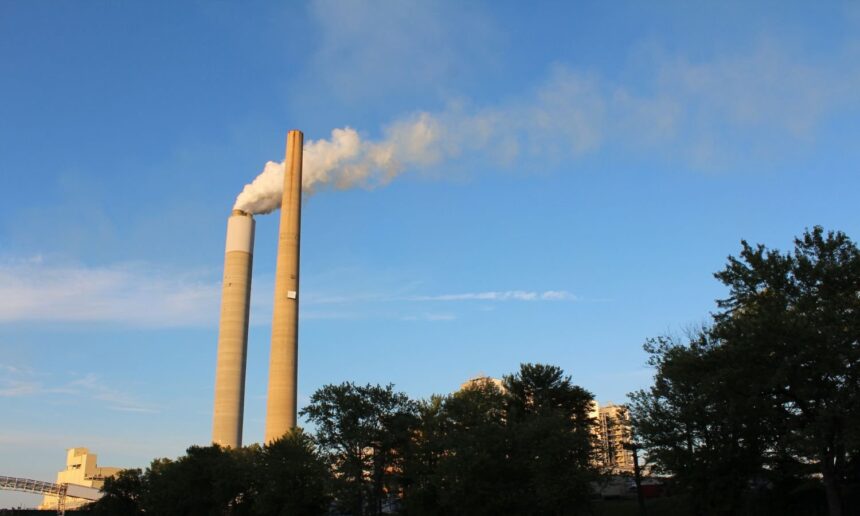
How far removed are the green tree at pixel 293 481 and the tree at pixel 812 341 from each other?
33415mm

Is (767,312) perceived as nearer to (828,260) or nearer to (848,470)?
(828,260)

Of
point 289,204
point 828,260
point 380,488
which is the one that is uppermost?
point 289,204

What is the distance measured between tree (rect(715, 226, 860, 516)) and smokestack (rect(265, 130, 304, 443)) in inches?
2109

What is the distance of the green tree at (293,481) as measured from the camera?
2304 inches

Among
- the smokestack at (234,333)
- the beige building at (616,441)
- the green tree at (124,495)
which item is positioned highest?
the smokestack at (234,333)

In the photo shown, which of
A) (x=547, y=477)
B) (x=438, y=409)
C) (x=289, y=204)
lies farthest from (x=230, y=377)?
(x=547, y=477)

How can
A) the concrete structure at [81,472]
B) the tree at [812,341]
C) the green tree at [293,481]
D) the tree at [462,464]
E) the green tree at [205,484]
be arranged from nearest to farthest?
the tree at [812,341], the tree at [462,464], the green tree at [293,481], the green tree at [205,484], the concrete structure at [81,472]

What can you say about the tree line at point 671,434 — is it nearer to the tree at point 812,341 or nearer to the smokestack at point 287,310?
the tree at point 812,341

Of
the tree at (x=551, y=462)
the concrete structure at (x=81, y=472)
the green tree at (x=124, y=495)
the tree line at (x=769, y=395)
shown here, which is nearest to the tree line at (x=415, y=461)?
the tree at (x=551, y=462)

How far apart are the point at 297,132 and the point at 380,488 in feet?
163

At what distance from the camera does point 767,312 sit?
36.8 meters

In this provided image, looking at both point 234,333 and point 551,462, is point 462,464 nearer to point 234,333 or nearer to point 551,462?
point 551,462

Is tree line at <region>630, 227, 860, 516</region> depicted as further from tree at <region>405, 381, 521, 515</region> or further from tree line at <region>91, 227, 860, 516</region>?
tree at <region>405, 381, 521, 515</region>

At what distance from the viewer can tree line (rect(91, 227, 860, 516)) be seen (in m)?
37.2
